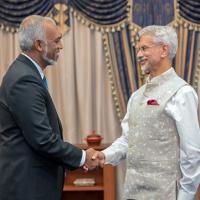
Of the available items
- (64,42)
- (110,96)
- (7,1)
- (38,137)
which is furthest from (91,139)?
(38,137)

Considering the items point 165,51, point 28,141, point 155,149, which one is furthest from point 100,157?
point 165,51

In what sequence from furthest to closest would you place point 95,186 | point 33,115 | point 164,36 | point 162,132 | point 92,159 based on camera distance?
point 95,186, point 92,159, point 164,36, point 162,132, point 33,115

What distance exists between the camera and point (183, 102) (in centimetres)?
224

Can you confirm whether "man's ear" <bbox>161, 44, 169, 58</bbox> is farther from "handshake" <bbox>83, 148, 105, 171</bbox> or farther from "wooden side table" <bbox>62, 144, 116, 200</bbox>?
"wooden side table" <bbox>62, 144, 116, 200</bbox>

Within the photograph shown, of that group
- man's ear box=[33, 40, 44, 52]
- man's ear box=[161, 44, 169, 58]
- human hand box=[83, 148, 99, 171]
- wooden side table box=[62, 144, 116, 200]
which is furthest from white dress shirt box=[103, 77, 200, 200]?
wooden side table box=[62, 144, 116, 200]

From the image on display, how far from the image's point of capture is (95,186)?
3877mm

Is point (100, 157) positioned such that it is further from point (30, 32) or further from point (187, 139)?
point (30, 32)

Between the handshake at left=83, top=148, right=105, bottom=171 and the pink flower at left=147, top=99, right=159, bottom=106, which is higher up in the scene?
the pink flower at left=147, top=99, right=159, bottom=106

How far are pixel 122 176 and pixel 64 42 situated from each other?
1262mm

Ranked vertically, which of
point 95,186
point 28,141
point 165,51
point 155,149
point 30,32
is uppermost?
point 30,32

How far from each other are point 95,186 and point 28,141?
1.81 meters

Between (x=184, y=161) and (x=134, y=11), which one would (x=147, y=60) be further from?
(x=134, y=11)

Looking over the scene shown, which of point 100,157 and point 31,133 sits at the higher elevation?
point 31,133

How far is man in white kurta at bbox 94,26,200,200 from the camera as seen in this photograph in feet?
7.29
